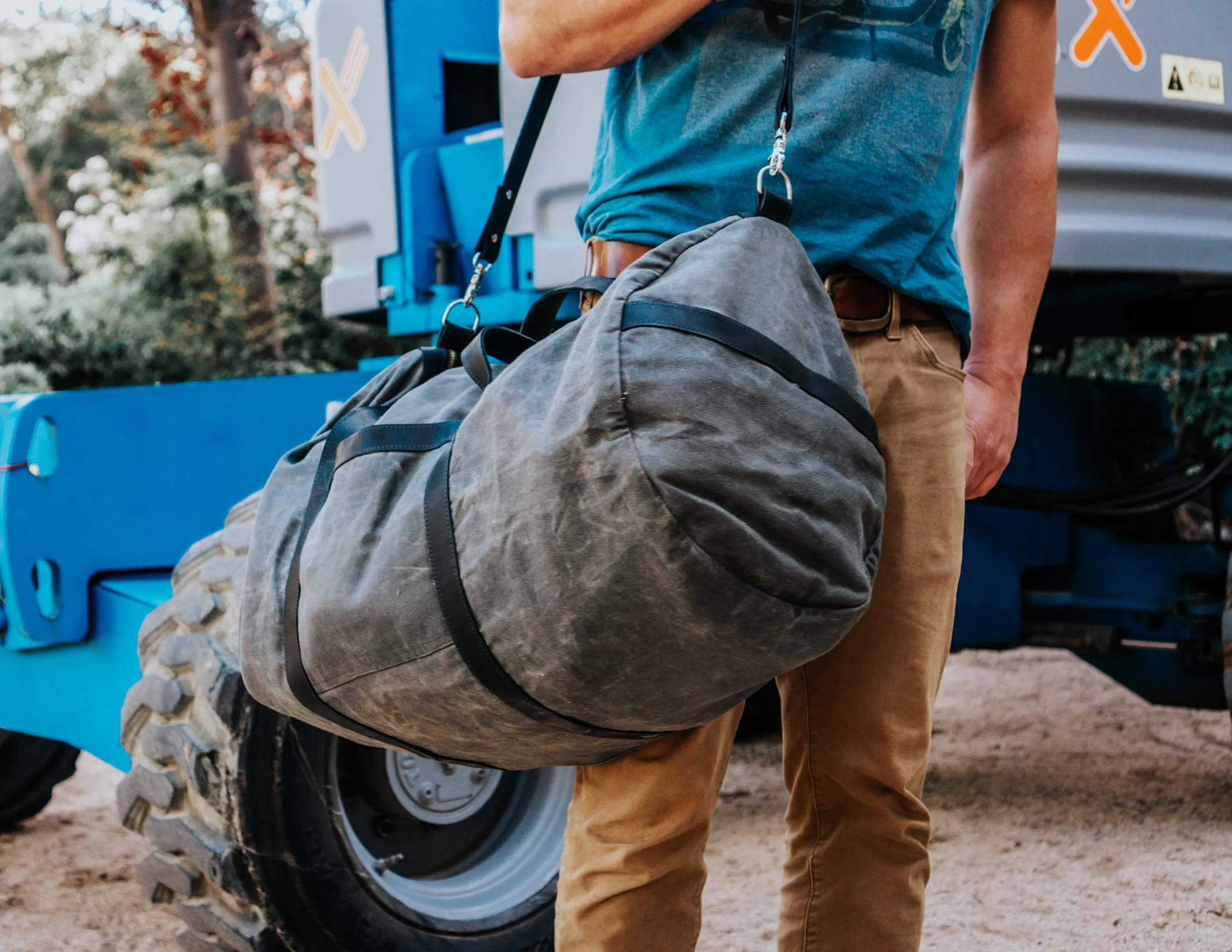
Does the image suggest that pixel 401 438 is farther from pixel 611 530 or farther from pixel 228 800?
pixel 228 800

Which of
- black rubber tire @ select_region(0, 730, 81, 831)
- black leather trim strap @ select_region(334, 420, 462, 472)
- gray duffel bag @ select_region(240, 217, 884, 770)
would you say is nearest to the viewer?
gray duffel bag @ select_region(240, 217, 884, 770)

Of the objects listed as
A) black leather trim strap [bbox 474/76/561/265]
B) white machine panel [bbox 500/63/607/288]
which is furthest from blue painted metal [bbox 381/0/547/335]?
black leather trim strap [bbox 474/76/561/265]

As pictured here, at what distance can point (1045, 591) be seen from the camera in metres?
3.77

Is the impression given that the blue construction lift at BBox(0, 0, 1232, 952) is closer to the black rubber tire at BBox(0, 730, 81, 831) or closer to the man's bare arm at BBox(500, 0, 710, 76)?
the black rubber tire at BBox(0, 730, 81, 831)

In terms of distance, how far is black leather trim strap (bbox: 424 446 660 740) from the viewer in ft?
3.91

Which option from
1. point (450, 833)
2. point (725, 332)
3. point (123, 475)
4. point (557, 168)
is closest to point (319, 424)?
point (123, 475)

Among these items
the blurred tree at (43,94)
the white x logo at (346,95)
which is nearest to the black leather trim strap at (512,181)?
the white x logo at (346,95)

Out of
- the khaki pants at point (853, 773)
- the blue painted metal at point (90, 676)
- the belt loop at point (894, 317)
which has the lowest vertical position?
the blue painted metal at point (90, 676)

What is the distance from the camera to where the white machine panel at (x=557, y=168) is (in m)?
2.88

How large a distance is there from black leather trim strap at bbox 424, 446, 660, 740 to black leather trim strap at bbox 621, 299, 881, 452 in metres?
0.24

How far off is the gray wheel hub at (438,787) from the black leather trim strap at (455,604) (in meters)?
1.28

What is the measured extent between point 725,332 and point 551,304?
0.32 m

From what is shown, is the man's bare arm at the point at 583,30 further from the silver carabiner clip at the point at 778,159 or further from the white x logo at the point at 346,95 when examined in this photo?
the white x logo at the point at 346,95

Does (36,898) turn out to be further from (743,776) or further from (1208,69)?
(1208,69)
